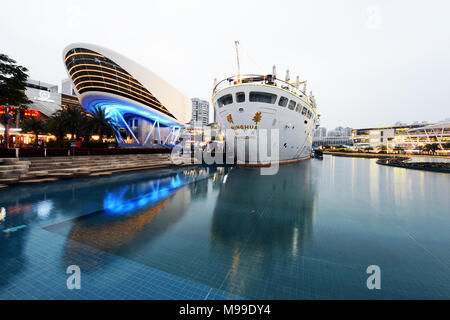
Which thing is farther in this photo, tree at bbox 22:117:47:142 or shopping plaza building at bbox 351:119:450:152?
shopping plaza building at bbox 351:119:450:152

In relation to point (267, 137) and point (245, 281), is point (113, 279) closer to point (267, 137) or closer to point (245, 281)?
point (245, 281)

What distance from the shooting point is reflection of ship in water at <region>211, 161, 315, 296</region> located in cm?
333

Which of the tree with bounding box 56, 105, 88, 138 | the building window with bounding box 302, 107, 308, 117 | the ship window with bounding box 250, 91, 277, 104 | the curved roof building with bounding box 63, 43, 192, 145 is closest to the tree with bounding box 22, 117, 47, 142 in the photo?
the tree with bounding box 56, 105, 88, 138

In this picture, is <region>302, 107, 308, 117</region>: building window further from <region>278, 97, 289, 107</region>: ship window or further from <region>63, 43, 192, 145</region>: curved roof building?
<region>63, 43, 192, 145</region>: curved roof building

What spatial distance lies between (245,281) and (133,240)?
298 cm

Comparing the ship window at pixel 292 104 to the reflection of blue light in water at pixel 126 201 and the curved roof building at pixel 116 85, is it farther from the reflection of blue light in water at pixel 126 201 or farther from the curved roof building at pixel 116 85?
the curved roof building at pixel 116 85

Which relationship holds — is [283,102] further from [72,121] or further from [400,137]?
[400,137]

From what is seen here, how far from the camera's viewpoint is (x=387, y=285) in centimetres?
296

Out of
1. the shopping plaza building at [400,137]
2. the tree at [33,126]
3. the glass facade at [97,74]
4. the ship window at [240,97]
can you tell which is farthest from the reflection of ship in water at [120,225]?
the shopping plaza building at [400,137]

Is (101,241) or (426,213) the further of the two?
(426,213)

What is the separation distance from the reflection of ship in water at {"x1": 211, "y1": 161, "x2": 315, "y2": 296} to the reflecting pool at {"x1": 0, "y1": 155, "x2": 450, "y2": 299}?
1.3 inches

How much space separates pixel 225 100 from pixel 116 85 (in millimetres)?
32503

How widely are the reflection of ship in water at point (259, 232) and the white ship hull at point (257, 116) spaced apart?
10.0 m
